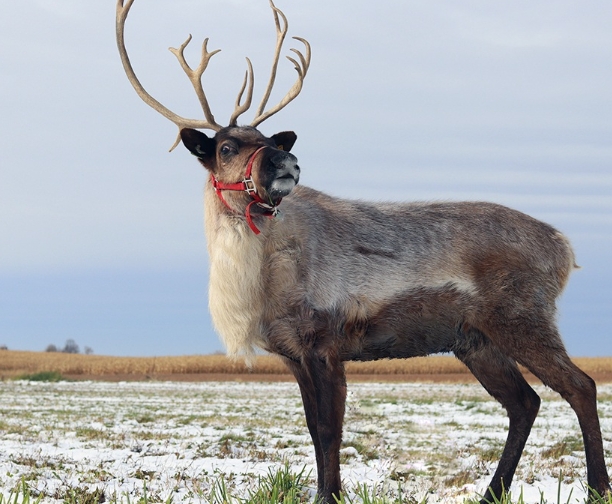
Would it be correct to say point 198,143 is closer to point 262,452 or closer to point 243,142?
point 243,142

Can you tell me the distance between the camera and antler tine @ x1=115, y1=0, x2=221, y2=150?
6793 millimetres

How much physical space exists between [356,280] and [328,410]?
1128 millimetres

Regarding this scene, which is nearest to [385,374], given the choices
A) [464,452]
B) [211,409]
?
[211,409]

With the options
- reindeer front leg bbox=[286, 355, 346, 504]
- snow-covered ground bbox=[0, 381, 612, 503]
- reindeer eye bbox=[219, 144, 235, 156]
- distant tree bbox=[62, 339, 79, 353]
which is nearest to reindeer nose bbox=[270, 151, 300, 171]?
reindeer eye bbox=[219, 144, 235, 156]

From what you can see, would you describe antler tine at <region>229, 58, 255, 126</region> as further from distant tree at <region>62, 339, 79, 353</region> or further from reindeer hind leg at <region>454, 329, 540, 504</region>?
distant tree at <region>62, 339, 79, 353</region>

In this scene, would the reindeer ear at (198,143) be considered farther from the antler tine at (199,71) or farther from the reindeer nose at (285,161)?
the reindeer nose at (285,161)

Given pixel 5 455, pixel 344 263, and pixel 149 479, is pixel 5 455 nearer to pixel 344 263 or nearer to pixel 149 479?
pixel 149 479

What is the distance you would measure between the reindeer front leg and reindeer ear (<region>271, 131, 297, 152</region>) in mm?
1876

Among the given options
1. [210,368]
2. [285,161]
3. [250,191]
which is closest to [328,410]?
[250,191]

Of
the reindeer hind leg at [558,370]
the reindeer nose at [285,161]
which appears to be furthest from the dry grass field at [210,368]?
the reindeer nose at [285,161]

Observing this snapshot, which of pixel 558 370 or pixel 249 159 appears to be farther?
pixel 558 370

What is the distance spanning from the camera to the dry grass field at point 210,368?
38.7m

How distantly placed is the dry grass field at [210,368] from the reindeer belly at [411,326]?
2965 centimetres

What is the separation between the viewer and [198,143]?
20.5 ft
